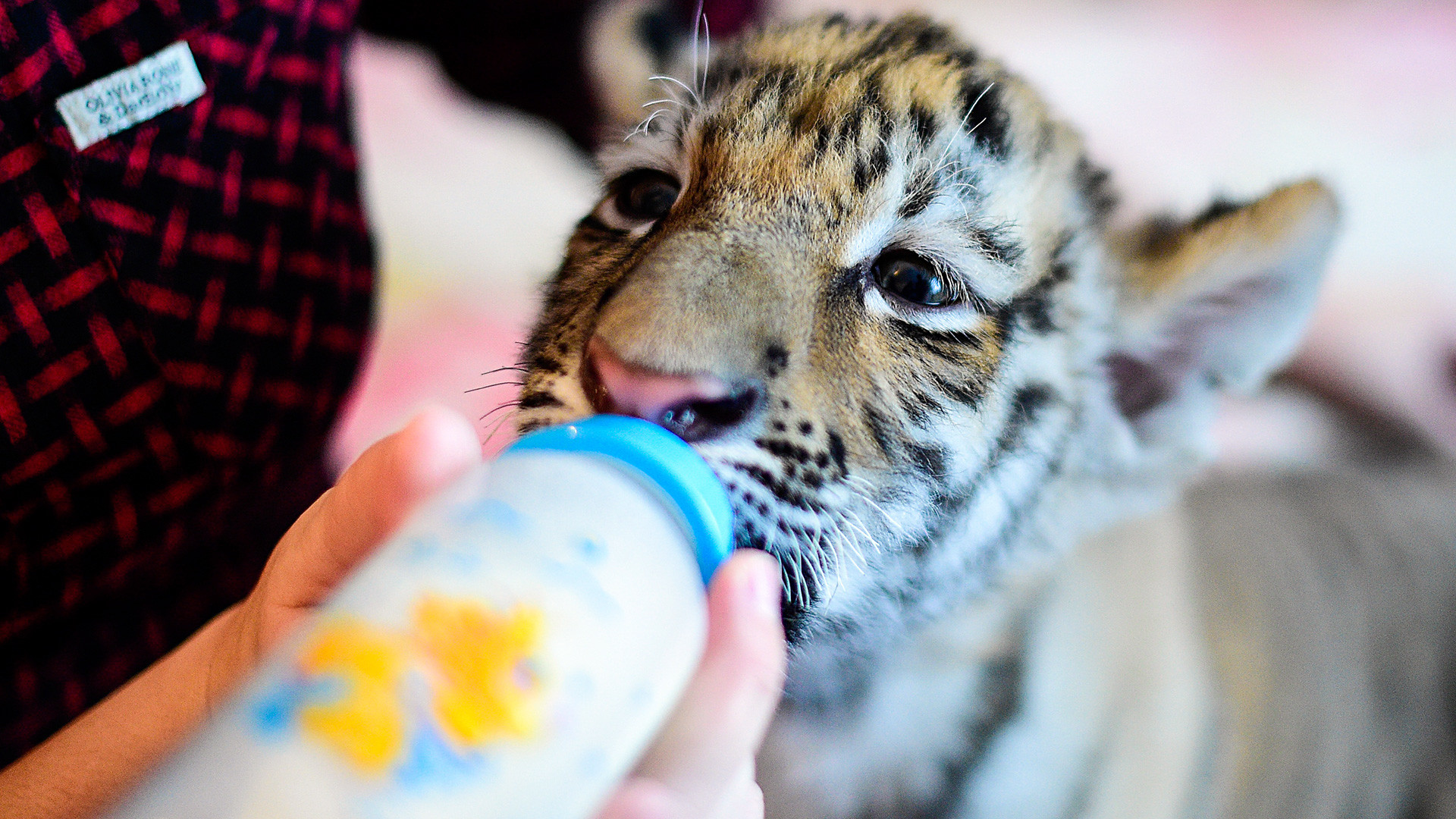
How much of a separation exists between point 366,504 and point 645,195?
39cm

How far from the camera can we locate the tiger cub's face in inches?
23.2

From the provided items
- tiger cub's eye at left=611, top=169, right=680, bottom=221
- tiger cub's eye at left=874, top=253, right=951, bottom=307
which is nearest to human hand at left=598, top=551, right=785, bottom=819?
tiger cub's eye at left=874, top=253, right=951, bottom=307

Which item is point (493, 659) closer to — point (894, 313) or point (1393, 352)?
point (894, 313)

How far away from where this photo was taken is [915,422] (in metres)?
0.68

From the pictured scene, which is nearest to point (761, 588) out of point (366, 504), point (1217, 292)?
point (366, 504)

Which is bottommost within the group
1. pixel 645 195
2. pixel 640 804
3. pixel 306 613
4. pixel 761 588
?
pixel 306 613

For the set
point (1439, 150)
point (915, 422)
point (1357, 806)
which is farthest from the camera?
point (1439, 150)

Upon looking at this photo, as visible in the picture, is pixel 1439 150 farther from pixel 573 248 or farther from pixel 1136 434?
pixel 573 248

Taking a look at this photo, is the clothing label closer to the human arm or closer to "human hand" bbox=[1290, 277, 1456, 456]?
the human arm

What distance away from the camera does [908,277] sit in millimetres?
705

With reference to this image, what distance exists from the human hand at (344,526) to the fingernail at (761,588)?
0.63 ft

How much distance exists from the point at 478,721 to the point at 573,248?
1.69ft

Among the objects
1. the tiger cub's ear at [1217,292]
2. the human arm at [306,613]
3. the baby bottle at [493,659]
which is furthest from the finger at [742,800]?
the tiger cub's ear at [1217,292]


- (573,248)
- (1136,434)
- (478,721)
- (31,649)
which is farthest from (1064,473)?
(31,649)
